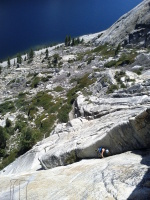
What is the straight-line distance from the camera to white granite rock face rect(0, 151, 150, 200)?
11.5 m

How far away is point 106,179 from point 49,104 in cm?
3193

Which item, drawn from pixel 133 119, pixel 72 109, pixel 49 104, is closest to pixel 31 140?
pixel 72 109

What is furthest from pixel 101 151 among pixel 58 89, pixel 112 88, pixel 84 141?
pixel 58 89

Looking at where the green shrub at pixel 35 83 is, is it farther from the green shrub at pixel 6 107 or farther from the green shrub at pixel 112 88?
the green shrub at pixel 112 88

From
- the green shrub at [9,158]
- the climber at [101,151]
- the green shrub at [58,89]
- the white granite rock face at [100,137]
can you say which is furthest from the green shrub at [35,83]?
the climber at [101,151]

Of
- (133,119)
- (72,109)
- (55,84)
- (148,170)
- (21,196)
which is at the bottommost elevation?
(21,196)

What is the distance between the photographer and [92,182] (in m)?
13.2

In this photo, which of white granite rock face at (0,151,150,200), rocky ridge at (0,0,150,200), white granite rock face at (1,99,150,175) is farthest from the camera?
white granite rock face at (1,99,150,175)

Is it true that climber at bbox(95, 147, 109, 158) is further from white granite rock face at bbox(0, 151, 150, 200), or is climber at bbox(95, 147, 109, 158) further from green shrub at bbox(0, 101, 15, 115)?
green shrub at bbox(0, 101, 15, 115)

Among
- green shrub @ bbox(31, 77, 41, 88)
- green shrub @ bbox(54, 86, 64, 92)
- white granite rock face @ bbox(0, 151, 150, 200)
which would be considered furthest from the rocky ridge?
green shrub @ bbox(31, 77, 41, 88)

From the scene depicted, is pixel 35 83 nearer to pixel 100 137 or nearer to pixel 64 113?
pixel 64 113

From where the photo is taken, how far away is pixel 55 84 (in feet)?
185

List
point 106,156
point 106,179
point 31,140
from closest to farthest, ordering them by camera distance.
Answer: point 106,179 → point 106,156 → point 31,140

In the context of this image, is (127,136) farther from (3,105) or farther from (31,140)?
(3,105)
